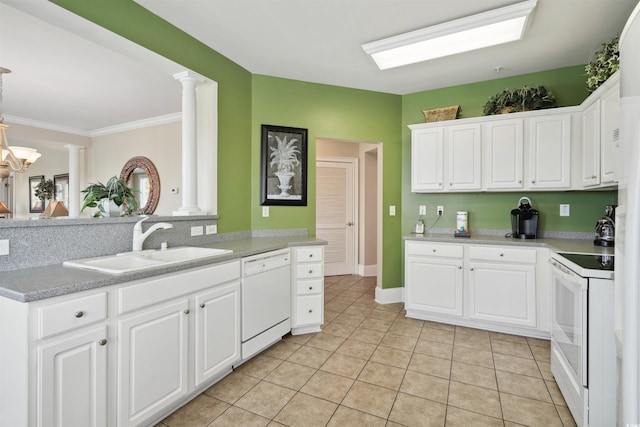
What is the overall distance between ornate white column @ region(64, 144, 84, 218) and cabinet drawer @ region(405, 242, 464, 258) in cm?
532

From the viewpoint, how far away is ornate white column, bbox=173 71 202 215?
2.57 metres

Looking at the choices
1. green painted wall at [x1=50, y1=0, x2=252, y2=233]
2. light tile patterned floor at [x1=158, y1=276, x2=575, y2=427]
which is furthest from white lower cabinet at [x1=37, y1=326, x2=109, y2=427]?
green painted wall at [x1=50, y1=0, x2=252, y2=233]

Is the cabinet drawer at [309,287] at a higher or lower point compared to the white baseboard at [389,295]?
higher

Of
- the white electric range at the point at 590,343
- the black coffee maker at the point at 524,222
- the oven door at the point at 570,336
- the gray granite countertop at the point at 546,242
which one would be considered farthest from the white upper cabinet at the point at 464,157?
the white electric range at the point at 590,343

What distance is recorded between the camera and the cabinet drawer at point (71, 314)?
1.20 m

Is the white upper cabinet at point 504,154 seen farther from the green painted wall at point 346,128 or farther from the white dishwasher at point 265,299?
the white dishwasher at point 265,299

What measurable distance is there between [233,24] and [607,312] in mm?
3042

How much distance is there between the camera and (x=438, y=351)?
2.58 metres

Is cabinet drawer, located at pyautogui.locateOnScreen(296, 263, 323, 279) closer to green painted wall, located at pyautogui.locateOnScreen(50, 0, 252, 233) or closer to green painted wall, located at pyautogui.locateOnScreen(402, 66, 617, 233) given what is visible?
green painted wall, located at pyautogui.locateOnScreen(50, 0, 252, 233)

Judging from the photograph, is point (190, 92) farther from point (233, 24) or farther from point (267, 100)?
point (267, 100)

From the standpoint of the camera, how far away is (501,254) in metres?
2.89

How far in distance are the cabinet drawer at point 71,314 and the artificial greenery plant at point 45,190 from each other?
20.3ft

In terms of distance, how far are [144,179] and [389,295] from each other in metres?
4.41

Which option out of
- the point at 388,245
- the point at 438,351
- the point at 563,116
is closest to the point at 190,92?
the point at 388,245
